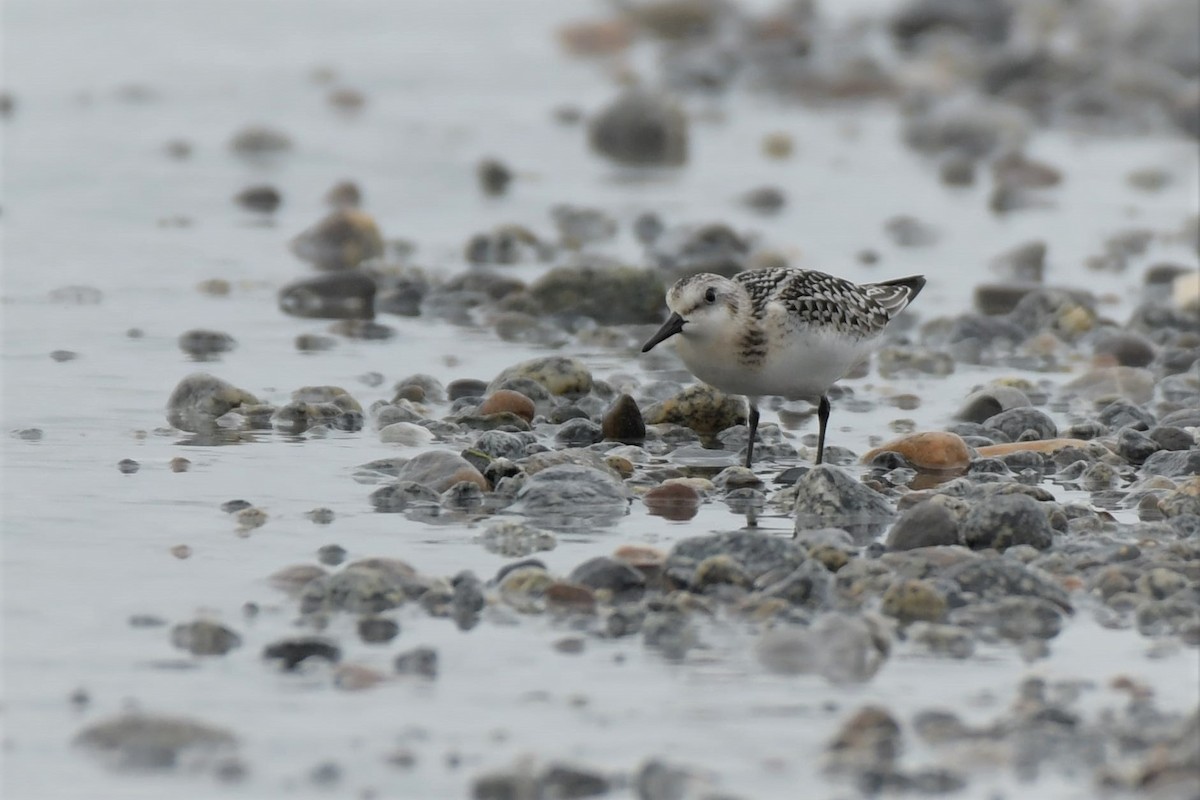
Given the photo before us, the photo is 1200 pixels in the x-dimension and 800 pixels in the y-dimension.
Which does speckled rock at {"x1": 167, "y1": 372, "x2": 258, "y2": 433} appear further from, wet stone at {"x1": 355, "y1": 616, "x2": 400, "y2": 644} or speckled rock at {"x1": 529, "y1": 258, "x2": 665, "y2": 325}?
wet stone at {"x1": 355, "y1": 616, "x2": 400, "y2": 644}

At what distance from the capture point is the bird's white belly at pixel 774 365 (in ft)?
29.3

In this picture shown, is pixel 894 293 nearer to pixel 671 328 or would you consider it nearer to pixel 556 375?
pixel 556 375

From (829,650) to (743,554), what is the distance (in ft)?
3.36

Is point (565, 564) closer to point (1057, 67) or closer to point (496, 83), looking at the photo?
point (496, 83)

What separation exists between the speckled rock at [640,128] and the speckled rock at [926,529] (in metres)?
13.7

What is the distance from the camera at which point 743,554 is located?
7090 mm

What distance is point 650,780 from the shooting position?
5.05 metres

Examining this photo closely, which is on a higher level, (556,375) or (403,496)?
(556,375)

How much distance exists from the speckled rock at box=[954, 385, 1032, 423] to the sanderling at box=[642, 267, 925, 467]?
1.24 metres

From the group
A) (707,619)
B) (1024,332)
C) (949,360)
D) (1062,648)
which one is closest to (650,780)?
(707,619)

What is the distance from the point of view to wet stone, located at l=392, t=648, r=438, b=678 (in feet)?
19.6

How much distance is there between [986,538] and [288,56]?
67.0 feet

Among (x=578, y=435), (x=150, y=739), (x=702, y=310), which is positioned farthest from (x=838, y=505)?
(x=150, y=739)

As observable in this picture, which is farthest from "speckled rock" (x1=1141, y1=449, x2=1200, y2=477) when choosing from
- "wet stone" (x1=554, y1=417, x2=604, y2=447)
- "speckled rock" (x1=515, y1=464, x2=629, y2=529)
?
"wet stone" (x1=554, y1=417, x2=604, y2=447)
